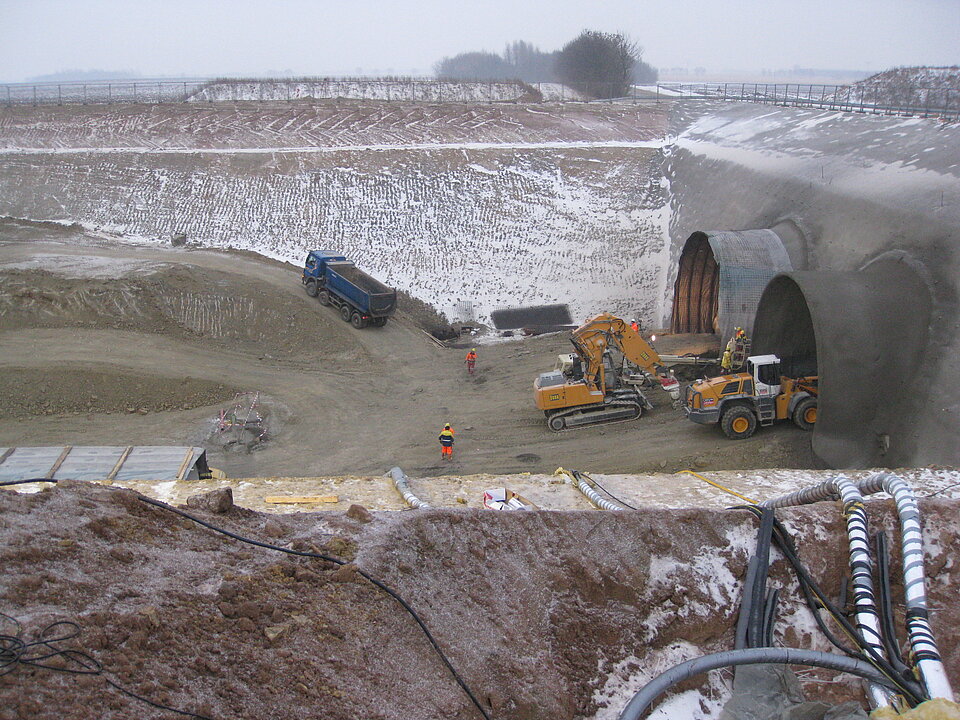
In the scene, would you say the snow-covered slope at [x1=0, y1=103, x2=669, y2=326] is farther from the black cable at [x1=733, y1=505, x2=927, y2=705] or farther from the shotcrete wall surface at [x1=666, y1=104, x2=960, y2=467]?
the black cable at [x1=733, y1=505, x2=927, y2=705]

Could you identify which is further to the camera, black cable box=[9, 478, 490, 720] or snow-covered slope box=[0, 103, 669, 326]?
snow-covered slope box=[0, 103, 669, 326]

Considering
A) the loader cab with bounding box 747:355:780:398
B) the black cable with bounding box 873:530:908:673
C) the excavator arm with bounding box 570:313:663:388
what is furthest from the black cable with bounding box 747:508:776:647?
the excavator arm with bounding box 570:313:663:388

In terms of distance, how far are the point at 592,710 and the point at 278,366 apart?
1687cm

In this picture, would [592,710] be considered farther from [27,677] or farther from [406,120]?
[406,120]

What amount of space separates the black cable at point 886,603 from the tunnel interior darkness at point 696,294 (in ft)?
54.3

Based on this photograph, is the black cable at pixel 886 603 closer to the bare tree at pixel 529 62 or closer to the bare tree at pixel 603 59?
the bare tree at pixel 603 59

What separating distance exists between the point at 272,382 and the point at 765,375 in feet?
41.7

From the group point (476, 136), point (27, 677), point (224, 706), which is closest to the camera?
point (27, 677)

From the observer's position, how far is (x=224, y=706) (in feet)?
15.4

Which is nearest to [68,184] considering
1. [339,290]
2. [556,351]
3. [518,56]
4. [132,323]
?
[132,323]

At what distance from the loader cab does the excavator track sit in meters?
2.90

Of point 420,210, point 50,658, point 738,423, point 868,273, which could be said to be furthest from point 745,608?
point 420,210

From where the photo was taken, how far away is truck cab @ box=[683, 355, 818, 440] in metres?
16.4

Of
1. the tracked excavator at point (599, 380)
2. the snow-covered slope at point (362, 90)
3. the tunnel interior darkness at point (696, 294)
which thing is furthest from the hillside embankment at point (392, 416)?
the snow-covered slope at point (362, 90)
